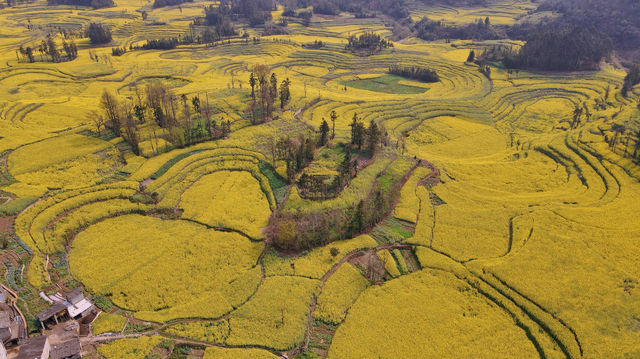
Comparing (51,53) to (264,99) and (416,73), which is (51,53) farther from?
(416,73)

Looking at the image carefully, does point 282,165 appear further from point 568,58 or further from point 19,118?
point 568,58

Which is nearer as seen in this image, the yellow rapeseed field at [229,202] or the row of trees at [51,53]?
the yellow rapeseed field at [229,202]

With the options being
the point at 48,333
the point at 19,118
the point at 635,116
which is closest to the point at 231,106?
the point at 19,118

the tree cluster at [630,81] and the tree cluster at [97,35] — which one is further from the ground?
the tree cluster at [97,35]

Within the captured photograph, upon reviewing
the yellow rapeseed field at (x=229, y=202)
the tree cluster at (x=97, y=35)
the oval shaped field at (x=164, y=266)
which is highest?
the tree cluster at (x=97, y=35)

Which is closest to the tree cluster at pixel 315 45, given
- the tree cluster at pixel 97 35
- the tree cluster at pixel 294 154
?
the tree cluster at pixel 97 35

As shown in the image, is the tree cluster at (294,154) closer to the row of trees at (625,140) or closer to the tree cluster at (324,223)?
the tree cluster at (324,223)
